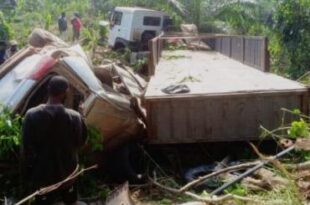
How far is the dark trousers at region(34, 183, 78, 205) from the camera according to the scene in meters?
5.08

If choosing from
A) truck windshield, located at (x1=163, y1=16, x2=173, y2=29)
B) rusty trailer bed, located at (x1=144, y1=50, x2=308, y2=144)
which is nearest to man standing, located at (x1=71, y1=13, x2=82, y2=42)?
truck windshield, located at (x1=163, y1=16, x2=173, y2=29)

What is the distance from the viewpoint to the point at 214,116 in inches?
278

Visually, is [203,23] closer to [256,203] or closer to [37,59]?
[37,59]

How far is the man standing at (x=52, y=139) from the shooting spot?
4.73 meters

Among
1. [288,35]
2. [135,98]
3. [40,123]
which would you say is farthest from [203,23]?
[40,123]

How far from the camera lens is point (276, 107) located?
7035mm

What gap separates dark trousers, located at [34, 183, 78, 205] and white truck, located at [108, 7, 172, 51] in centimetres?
1820

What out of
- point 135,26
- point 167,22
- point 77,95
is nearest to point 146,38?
point 135,26

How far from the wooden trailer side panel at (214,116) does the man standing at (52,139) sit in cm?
213

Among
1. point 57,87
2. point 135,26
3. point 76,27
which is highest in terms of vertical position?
point 57,87

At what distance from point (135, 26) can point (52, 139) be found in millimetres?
18795

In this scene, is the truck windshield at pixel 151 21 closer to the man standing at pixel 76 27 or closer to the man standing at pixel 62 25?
the man standing at pixel 76 27

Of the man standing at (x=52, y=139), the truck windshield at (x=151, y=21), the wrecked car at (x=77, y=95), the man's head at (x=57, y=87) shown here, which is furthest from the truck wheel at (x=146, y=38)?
the man's head at (x=57, y=87)

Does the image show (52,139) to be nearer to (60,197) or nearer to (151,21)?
(60,197)
